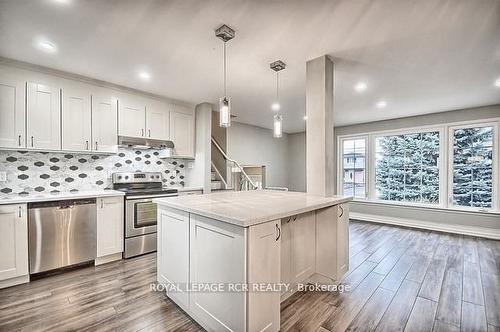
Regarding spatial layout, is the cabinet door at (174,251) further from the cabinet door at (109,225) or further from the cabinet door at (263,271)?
the cabinet door at (109,225)

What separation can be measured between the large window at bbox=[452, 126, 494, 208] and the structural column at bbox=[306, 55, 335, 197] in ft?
12.9

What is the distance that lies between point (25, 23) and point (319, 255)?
353 cm

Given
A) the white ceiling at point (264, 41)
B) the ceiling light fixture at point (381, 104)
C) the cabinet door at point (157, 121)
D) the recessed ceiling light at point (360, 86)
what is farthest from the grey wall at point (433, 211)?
the cabinet door at point (157, 121)

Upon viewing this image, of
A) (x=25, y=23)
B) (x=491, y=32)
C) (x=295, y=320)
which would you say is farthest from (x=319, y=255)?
(x=25, y=23)

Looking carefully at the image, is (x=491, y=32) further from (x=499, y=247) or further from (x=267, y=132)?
(x=267, y=132)

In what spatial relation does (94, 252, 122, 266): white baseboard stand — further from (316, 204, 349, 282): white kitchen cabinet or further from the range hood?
(316, 204, 349, 282): white kitchen cabinet

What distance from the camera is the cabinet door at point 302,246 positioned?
2.22 m

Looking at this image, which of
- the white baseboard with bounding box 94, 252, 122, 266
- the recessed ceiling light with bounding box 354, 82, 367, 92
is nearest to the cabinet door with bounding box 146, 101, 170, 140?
the white baseboard with bounding box 94, 252, 122, 266

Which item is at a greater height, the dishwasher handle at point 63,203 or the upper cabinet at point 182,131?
the upper cabinet at point 182,131

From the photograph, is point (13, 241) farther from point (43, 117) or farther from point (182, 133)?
point (182, 133)

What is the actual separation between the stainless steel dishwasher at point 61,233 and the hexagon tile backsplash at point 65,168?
0.57 meters

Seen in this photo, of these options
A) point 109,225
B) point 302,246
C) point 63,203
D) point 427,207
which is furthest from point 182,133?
point 427,207

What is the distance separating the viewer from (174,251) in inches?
82.7

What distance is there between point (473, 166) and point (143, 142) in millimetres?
6213
